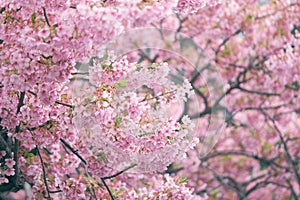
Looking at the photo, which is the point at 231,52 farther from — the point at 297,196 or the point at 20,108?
the point at 20,108

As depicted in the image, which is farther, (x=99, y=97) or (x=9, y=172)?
(x=9, y=172)

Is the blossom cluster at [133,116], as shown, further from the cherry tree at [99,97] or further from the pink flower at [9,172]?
the pink flower at [9,172]

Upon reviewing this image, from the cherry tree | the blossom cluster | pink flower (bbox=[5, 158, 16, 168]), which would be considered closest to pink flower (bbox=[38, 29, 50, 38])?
the cherry tree

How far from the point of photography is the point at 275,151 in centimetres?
945

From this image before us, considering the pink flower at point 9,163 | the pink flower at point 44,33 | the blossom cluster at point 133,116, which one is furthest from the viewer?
the pink flower at point 9,163

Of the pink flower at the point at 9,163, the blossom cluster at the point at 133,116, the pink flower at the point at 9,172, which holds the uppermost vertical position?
the blossom cluster at the point at 133,116

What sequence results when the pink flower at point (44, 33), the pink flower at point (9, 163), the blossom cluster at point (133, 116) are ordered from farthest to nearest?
the pink flower at point (9, 163) → the blossom cluster at point (133, 116) → the pink flower at point (44, 33)

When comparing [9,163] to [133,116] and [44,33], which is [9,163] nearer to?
[133,116]

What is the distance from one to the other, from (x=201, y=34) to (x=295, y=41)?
1.15 m

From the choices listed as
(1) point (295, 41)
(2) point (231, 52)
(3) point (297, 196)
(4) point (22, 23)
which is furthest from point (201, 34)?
(4) point (22, 23)

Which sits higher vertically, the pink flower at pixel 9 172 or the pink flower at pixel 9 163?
the pink flower at pixel 9 163

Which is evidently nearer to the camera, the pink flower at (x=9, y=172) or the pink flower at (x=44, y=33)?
the pink flower at (x=44, y=33)

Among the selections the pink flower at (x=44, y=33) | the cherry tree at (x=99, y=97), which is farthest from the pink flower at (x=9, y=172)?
the pink flower at (x=44, y=33)

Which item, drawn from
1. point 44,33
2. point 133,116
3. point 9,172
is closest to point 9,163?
point 9,172
